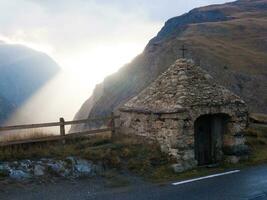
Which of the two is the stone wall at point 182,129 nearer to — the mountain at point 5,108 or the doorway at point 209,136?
the doorway at point 209,136

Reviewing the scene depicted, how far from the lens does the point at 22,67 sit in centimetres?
6619

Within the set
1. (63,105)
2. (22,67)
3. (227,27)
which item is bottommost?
(63,105)

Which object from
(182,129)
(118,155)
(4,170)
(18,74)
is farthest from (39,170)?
(18,74)

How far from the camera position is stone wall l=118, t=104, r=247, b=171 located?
16.4 meters

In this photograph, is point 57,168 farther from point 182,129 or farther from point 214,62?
point 214,62

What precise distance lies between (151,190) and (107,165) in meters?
2.81

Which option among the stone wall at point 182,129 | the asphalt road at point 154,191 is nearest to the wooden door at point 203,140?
the stone wall at point 182,129

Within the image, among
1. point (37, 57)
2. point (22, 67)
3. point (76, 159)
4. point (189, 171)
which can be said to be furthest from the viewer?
point (37, 57)

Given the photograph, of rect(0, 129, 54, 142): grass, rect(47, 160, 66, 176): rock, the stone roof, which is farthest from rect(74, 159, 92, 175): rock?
the stone roof

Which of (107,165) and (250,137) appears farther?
(250,137)

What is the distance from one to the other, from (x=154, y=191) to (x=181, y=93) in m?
5.15

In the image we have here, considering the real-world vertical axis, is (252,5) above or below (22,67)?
above

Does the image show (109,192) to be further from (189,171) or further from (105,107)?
(105,107)

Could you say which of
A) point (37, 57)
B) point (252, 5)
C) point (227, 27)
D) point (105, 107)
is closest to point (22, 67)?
point (37, 57)
